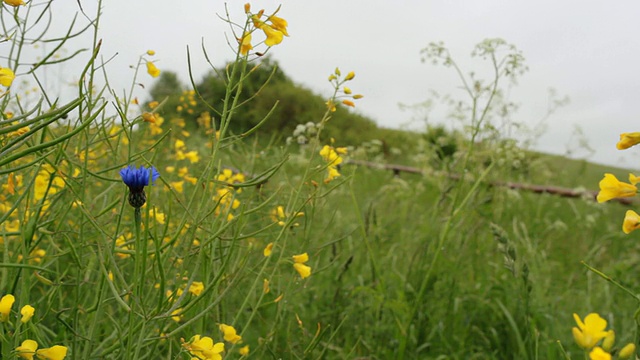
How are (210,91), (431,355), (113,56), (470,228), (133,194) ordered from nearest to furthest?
(133,194) < (113,56) < (431,355) < (470,228) < (210,91)

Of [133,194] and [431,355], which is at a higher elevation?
[133,194]

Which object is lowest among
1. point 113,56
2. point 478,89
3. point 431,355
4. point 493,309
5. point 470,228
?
point 431,355

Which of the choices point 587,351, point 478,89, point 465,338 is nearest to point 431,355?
point 465,338

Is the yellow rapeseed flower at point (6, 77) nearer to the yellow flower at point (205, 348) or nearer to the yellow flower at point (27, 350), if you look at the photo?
the yellow flower at point (27, 350)

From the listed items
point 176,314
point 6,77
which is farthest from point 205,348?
point 6,77

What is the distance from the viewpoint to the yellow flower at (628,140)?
85 centimetres

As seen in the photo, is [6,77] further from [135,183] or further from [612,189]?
[612,189]

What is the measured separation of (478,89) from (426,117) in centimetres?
98

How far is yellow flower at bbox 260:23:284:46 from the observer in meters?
1.12

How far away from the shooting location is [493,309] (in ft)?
7.79

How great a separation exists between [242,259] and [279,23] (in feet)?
1.54

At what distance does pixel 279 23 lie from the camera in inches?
43.8

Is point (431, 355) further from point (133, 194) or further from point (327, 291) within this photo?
point (133, 194)

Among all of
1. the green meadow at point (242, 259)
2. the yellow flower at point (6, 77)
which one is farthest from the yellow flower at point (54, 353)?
the yellow flower at point (6, 77)
